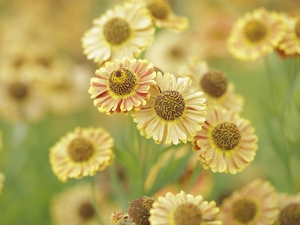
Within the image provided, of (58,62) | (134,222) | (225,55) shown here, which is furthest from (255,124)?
(134,222)

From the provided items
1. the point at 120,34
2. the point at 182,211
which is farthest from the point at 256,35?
the point at 182,211

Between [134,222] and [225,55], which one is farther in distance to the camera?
[225,55]

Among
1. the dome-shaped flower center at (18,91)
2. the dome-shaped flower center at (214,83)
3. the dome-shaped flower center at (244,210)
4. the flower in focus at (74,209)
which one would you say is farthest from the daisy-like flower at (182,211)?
the dome-shaped flower center at (18,91)

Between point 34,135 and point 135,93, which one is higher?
point 34,135

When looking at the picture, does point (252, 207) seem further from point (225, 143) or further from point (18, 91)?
point (18, 91)

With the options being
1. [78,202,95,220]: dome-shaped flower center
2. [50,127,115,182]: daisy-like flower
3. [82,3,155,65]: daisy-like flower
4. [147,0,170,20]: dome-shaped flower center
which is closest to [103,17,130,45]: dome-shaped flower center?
[82,3,155,65]: daisy-like flower

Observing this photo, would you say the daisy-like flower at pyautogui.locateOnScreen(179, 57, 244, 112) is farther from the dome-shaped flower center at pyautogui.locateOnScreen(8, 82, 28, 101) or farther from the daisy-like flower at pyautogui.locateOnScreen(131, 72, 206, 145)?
the dome-shaped flower center at pyautogui.locateOnScreen(8, 82, 28, 101)

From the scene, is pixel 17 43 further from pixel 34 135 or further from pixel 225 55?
pixel 225 55
